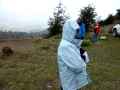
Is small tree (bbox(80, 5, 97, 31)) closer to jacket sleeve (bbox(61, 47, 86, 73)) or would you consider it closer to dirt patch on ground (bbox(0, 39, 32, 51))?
Result: dirt patch on ground (bbox(0, 39, 32, 51))

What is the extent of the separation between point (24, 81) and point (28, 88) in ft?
2.88

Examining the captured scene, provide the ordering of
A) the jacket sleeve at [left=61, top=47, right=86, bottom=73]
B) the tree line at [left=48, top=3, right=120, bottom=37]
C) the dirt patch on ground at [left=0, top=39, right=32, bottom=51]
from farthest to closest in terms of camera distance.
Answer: the tree line at [left=48, top=3, right=120, bottom=37]
the dirt patch on ground at [left=0, top=39, right=32, bottom=51]
the jacket sleeve at [left=61, top=47, right=86, bottom=73]

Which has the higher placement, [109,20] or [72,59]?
[72,59]

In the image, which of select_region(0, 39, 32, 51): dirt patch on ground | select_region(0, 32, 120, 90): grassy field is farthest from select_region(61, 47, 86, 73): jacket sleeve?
select_region(0, 39, 32, 51): dirt patch on ground

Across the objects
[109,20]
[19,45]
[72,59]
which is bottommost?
[19,45]

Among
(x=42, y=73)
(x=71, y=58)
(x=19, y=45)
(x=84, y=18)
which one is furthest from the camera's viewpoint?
(x=84, y=18)

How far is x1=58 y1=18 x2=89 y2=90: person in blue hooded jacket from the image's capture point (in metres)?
5.64

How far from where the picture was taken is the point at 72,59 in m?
5.63

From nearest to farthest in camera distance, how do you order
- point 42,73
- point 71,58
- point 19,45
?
1. point 71,58
2. point 42,73
3. point 19,45

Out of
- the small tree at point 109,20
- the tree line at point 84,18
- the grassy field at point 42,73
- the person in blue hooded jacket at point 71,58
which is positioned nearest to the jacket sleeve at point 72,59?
the person in blue hooded jacket at point 71,58

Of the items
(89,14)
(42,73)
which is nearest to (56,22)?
(89,14)

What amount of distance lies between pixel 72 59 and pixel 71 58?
2cm

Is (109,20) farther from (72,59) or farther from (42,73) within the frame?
(72,59)

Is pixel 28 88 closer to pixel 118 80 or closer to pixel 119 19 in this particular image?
pixel 118 80
